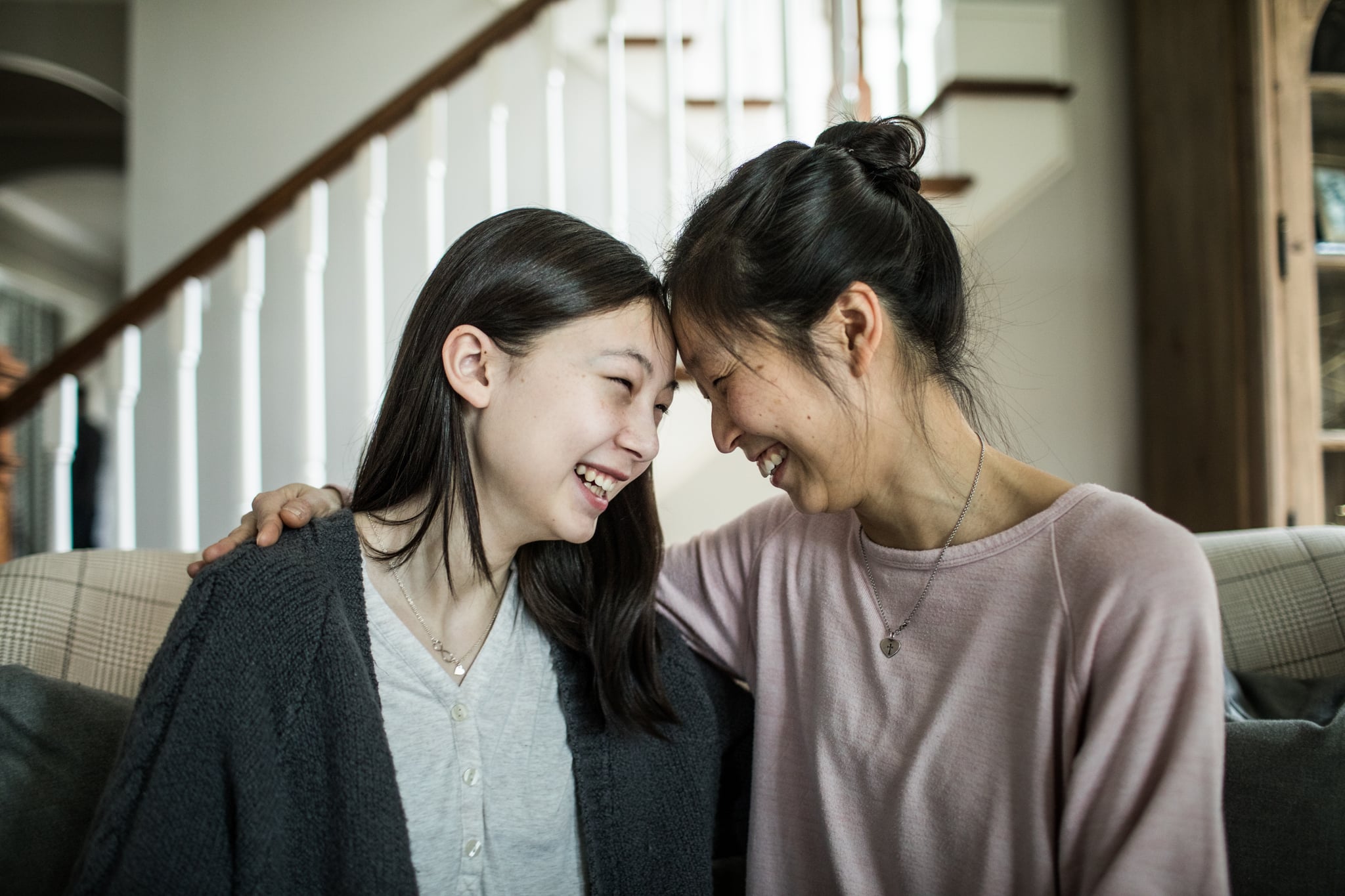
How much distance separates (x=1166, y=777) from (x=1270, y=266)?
1763mm

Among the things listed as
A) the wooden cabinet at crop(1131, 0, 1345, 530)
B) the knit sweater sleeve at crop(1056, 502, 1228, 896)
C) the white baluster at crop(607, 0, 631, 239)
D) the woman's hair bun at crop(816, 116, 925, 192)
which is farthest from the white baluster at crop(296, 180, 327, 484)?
the wooden cabinet at crop(1131, 0, 1345, 530)

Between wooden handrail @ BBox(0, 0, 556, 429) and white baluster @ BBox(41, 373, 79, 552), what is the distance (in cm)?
4

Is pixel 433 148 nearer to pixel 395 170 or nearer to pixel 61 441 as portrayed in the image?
pixel 395 170

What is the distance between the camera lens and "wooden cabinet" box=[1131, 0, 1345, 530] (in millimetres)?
2160

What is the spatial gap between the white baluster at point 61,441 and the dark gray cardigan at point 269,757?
5.12 ft

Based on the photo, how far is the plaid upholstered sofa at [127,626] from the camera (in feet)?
3.50

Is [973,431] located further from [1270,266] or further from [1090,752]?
[1270,266]

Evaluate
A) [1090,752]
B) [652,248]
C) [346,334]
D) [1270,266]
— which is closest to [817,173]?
[1090,752]

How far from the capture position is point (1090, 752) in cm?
88

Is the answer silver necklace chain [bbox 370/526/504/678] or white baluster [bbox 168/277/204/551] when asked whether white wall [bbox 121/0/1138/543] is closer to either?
white baluster [bbox 168/277/204/551]

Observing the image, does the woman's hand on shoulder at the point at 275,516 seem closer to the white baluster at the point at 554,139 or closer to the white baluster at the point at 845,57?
the white baluster at the point at 554,139


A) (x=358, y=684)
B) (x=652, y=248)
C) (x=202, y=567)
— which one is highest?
(x=652, y=248)

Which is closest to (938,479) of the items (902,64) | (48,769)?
(48,769)

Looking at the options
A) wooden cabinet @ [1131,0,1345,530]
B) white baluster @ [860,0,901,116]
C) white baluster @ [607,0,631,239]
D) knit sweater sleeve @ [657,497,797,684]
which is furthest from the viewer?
white baluster @ [860,0,901,116]
